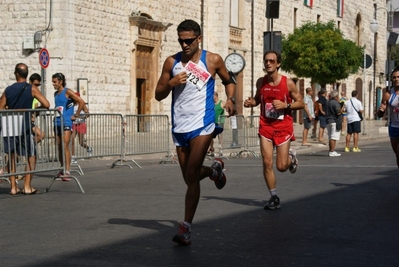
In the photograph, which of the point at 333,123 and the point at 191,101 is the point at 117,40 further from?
the point at 191,101

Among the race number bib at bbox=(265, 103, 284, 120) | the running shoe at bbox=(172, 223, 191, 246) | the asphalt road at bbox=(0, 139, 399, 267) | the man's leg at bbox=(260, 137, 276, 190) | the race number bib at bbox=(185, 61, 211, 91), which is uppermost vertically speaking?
the race number bib at bbox=(185, 61, 211, 91)

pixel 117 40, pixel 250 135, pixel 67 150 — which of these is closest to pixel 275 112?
pixel 67 150

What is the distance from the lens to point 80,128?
18.2 metres

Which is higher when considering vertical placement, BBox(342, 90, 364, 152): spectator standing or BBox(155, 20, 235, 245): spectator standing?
BBox(155, 20, 235, 245): spectator standing

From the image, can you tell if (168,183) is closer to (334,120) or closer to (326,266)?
(326,266)

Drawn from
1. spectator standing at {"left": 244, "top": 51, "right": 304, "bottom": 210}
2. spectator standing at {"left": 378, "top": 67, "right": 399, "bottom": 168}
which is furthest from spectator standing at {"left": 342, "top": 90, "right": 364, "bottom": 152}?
spectator standing at {"left": 244, "top": 51, "right": 304, "bottom": 210}

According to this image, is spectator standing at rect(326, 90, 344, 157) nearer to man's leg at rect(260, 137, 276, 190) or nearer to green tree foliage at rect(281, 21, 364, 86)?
man's leg at rect(260, 137, 276, 190)

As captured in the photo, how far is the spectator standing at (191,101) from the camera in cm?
865

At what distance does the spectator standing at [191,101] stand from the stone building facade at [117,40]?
57.1ft

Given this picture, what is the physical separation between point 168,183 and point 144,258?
7.60 m

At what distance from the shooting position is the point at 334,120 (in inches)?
976

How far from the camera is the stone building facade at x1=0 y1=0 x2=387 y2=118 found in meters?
29.4

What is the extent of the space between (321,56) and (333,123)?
1490 cm

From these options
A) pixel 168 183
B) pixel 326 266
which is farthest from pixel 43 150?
pixel 326 266
